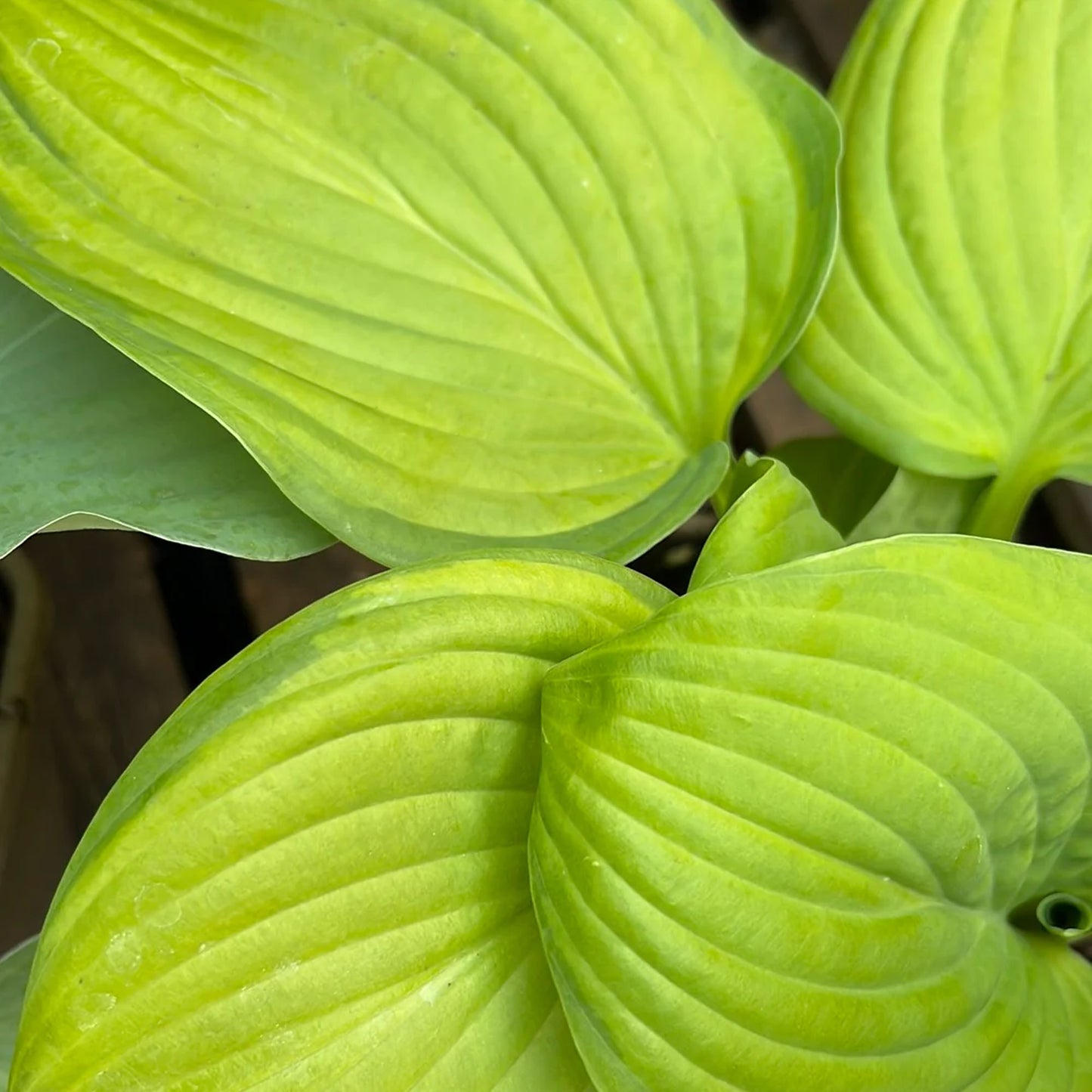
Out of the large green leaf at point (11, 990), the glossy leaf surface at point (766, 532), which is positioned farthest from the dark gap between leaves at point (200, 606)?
the glossy leaf surface at point (766, 532)

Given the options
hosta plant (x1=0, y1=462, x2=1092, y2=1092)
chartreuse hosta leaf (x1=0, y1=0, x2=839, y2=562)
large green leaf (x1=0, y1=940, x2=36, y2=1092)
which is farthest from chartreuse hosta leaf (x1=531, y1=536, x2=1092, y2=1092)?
large green leaf (x1=0, y1=940, x2=36, y2=1092)

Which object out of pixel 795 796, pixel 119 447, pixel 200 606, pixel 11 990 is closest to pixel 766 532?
pixel 795 796

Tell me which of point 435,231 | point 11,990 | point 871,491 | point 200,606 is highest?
point 435,231

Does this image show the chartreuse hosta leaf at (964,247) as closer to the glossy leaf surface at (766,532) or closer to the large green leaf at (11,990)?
the glossy leaf surface at (766,532)

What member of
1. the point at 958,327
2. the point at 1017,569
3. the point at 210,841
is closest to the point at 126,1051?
the point at 210,841

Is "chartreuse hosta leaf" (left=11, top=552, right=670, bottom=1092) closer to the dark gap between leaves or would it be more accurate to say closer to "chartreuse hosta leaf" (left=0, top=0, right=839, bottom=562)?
"chartreuse hosta leaf" (left=0, top=0, right=839, bottom=562)

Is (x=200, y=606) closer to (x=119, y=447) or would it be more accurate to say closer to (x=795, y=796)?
(x=119, y=447)

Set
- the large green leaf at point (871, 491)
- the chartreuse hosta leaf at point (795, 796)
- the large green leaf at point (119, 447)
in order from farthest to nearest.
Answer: the large green leaf at point (871, 491) → the large green leaf at point (119, 447) → the chartreuse hosta leaf at point (795, 796)
